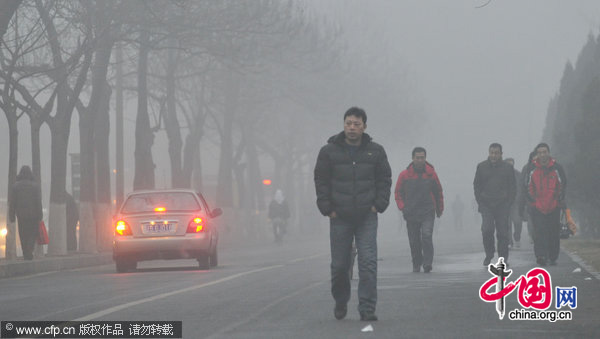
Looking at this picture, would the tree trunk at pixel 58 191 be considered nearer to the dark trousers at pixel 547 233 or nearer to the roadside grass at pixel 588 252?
the roadside grass at pixel 588 252

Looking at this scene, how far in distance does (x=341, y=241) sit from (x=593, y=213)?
27.6 m

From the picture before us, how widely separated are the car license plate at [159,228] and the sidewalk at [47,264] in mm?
2615

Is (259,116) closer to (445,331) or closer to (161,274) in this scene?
(161,274)

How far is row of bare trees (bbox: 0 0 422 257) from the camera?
1223 inches

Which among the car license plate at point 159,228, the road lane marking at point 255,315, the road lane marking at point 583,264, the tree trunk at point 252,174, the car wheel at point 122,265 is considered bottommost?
the road lane marking at point 255,315

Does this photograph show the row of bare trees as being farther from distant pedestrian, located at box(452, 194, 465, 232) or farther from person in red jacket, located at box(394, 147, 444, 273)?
person in red jacket, located at box(394, 147, 444, 273)

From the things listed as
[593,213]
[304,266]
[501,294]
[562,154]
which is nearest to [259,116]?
[562,154]

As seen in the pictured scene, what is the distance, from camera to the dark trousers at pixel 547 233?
66.4ft

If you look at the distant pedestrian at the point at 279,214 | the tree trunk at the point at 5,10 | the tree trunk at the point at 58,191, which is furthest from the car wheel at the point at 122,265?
the distant pedestrian at the point at 279,214

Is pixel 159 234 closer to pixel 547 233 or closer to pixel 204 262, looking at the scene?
pixel 204 262

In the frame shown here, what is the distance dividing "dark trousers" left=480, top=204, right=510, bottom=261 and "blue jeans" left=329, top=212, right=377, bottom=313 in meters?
8.70

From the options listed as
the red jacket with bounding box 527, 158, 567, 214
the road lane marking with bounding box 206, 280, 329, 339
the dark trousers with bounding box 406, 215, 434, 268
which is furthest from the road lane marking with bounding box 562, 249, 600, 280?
the road lane marking with bounding box 206, 280, 329, 339

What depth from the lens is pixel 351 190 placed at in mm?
11820

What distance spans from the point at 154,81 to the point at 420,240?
36036 millimetres
